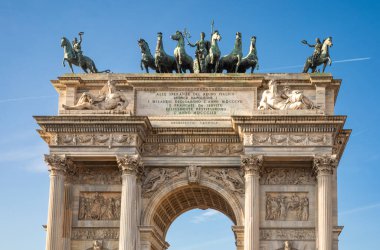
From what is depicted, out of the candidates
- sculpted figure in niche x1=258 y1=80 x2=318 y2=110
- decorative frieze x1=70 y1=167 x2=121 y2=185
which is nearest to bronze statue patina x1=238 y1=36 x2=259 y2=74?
sculpted figure in niche x1=258 y1=80 x2=318 y2=110

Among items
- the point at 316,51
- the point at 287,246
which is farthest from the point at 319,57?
the point at 287,246

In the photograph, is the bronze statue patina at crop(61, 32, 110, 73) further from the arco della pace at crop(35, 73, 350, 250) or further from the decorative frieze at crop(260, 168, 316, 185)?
the decorative frieze at crop(260, 168, 316, 185)

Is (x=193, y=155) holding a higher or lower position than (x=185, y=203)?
higher

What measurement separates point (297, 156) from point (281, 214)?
241 centimetres

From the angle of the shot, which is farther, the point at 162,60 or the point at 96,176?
the point at 162,60

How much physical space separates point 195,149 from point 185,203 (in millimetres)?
3858

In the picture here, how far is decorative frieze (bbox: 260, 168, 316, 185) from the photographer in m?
38.0

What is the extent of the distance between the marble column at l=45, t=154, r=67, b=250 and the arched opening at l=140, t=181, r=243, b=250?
3.30 metres

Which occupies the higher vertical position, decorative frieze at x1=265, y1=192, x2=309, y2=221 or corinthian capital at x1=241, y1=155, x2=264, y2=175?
corinthian capital at x1=241, y1=155, x2=264, y2=175

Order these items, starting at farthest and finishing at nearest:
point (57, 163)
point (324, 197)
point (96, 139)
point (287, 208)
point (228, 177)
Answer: point (228, 177)
point (96, 139)
point (287, 208)
point (57, 163)
point (324, 197)

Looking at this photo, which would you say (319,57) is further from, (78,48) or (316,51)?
(78,48)

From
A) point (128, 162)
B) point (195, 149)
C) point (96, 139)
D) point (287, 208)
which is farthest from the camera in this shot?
point (195, 149)

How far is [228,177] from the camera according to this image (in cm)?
3838

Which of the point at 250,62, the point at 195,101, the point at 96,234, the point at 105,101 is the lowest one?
the point at 96,234
